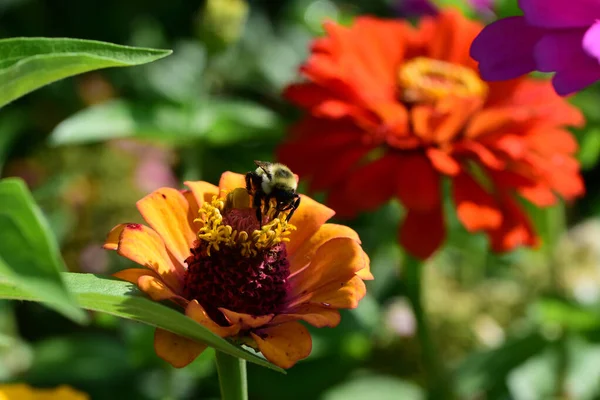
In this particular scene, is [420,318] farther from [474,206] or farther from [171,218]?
[171,218]

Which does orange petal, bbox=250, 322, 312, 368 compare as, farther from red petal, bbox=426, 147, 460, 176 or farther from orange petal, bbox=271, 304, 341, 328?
red petal, bbox=426, 147, 460, 176

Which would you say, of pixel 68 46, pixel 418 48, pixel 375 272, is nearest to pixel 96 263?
pixel 375 272

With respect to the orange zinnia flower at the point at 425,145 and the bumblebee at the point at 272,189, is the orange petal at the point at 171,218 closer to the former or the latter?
the bumblebee at the point at 272,189

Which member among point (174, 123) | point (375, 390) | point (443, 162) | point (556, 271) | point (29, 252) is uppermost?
point (29, 252)

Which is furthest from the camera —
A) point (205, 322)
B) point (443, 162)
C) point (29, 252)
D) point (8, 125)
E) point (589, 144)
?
point (8, 125)

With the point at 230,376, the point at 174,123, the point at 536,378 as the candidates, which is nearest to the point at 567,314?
the point at 536,378

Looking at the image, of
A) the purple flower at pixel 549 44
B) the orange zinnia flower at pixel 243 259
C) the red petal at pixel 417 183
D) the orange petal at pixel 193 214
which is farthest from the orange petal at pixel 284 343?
the red petal at pixel 417 183

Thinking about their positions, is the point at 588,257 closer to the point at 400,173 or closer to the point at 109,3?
the point at 400,173
